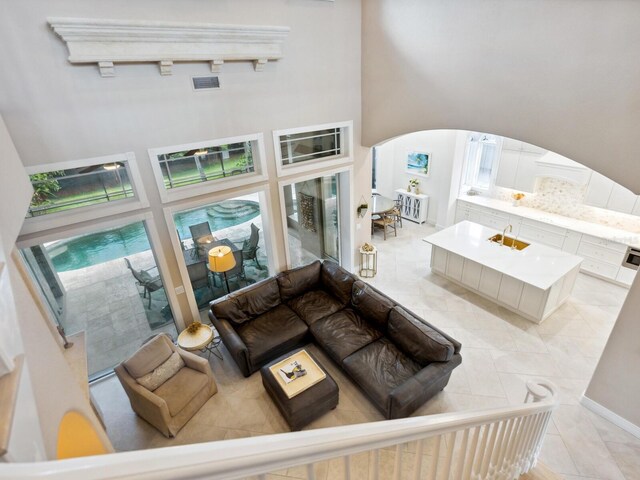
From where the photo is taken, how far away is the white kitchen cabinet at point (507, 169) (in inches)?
319

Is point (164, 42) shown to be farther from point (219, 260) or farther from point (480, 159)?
point (480, 159)

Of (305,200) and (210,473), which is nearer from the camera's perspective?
(210,473)

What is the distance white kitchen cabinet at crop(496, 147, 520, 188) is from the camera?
26.6 ft

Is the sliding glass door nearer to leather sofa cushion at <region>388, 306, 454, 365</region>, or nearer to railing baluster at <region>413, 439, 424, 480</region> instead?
leather sofa cushion at <region>388, 306, 454, 365</region>

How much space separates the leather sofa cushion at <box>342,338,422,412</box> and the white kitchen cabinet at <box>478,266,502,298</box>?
104 inches

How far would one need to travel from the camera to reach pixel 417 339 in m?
4.60

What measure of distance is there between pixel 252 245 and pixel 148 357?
2737 millimetres

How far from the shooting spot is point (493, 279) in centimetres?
625

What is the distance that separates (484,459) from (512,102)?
3910mm

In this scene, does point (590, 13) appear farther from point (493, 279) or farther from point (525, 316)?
point (525, 316)

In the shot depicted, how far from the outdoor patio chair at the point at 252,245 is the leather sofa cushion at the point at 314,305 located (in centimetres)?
127

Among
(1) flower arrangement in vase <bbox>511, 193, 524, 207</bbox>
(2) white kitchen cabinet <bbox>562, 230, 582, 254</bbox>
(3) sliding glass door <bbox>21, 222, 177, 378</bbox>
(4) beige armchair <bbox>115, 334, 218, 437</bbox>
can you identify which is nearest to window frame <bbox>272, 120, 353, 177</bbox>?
(3) sliding glass door <bbox>21, 222, 177, 378</bbox>

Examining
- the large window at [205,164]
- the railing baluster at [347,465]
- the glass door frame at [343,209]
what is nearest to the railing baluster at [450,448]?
the railing baluster at [347,465]

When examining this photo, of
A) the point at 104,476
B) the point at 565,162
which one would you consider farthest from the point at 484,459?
the point at 565,162
